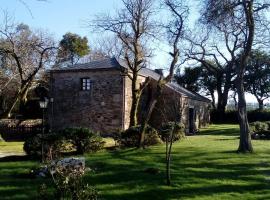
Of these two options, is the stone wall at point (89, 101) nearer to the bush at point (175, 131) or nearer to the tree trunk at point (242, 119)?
the bush at point (175, 131)

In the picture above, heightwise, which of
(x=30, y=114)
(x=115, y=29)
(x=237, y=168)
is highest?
(x=115, y=29)

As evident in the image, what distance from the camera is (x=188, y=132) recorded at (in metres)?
36.8

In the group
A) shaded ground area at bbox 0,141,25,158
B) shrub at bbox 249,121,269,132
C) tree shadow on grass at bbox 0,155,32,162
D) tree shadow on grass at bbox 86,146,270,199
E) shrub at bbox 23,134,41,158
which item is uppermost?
shrub at bbox 249,121,269,132

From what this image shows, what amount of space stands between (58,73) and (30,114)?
10.4 m

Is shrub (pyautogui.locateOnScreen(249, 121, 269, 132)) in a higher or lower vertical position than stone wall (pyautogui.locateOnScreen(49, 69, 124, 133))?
lower

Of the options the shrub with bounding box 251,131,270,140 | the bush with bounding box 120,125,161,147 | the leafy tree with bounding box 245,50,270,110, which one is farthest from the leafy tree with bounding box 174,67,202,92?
the bush with bounding box 120,125,161,147

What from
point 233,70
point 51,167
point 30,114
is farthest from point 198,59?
point 51,167

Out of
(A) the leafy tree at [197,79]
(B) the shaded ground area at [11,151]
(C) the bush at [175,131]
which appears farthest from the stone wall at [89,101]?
(A) the leafy tree at [197,79]

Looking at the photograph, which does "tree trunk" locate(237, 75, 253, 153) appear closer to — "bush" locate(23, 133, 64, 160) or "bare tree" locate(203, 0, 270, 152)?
"bare tree" locate(203, 0, 270, 152)

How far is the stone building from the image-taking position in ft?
104

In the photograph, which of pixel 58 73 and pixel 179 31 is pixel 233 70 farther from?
pixel 179 31

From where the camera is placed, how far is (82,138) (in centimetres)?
1792

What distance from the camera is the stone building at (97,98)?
31.7 metres

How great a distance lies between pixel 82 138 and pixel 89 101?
583 inches
